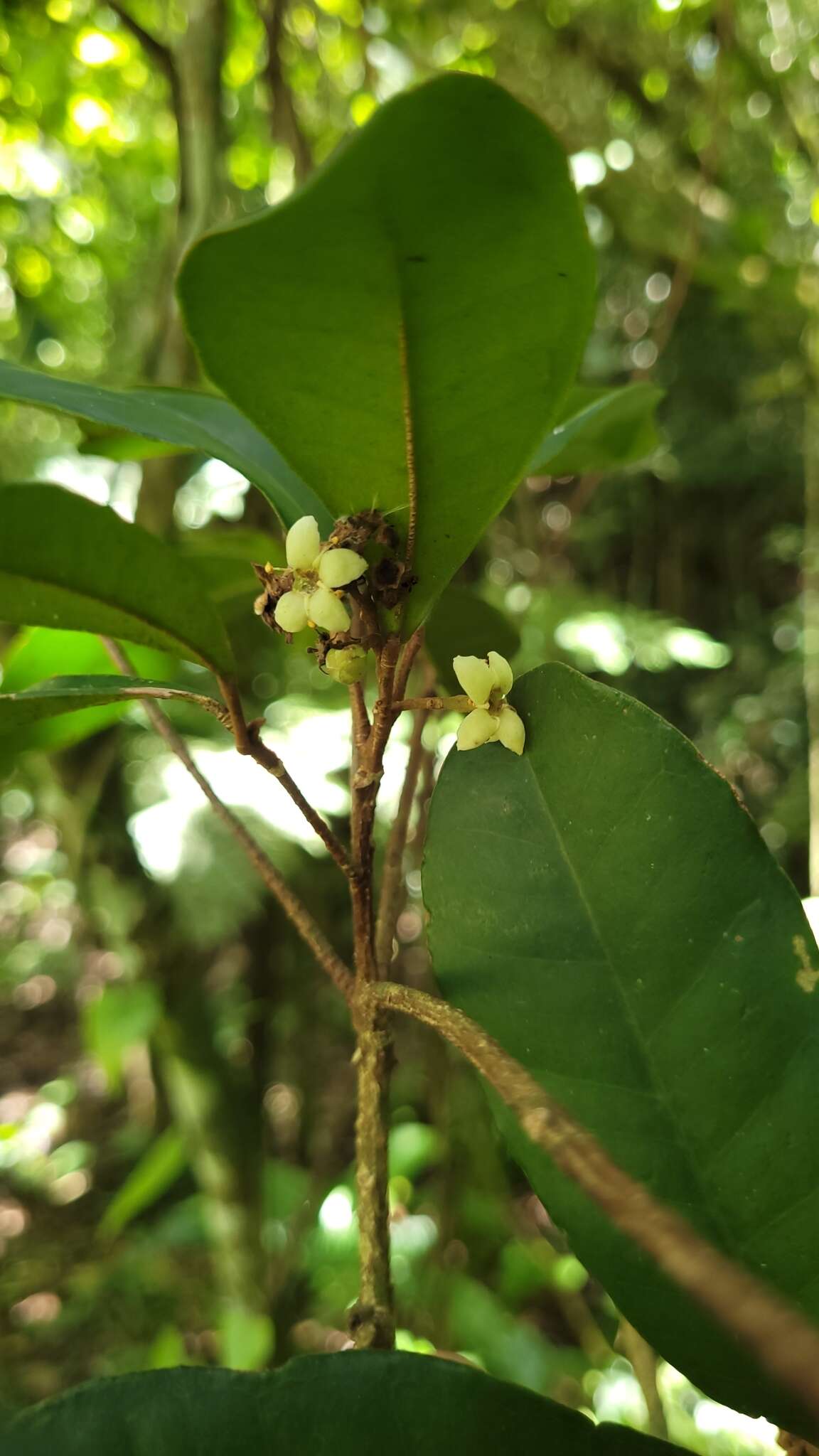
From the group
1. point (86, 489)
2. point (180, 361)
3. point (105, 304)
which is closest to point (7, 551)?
point (86, 489)

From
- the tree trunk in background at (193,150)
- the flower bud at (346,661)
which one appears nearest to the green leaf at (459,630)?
the flower bud at (346,661)

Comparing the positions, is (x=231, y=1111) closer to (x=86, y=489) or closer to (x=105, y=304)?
(x=86, y=489)

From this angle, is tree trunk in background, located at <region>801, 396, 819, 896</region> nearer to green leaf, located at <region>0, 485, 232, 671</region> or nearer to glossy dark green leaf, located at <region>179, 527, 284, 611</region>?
glossy dark green leaf, located at <region>179, 527, 284, 611</region>

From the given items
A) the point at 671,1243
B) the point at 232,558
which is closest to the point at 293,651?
the point at 232,558

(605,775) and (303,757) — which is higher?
(303,757)

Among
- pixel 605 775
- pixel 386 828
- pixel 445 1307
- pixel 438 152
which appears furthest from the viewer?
pixel 386 828
